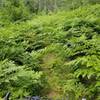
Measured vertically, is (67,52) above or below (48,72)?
above

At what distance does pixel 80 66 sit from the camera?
795 cm

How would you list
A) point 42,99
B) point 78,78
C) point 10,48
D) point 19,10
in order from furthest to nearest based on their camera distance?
point 19,10, point 10,48, point 78,78, point 42,99

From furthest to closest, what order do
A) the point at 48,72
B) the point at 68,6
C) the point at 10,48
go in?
the point at 68,6
the point at 10,48
the point at 48,72

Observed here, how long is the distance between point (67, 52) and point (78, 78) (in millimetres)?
1730

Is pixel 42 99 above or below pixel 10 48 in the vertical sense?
below

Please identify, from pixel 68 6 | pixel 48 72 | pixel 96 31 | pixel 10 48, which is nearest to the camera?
pixel 48 72

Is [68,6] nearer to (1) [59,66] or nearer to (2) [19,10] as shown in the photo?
(2) [19,10]

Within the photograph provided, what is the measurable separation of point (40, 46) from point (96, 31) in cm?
290

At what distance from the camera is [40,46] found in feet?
37.2

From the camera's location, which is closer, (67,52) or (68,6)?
(67,52)

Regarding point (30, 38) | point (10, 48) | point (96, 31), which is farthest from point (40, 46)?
point (96, 31)

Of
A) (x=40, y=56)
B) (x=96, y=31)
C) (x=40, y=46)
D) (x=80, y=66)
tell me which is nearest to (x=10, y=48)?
(x=40, y=56)

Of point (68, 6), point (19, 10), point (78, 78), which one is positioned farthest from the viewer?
point (68, 6)

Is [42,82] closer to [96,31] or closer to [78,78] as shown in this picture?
[78,78]
